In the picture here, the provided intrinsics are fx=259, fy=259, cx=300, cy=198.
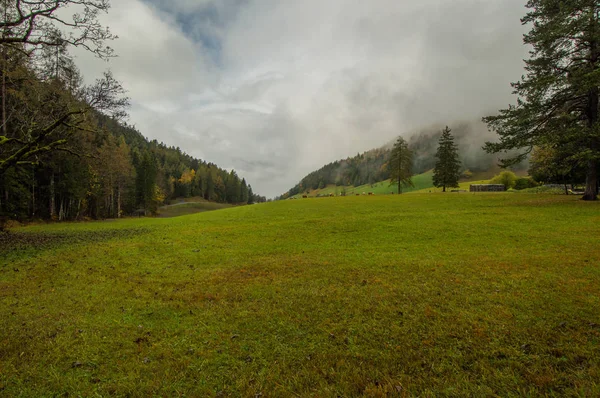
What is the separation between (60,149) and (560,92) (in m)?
39.2

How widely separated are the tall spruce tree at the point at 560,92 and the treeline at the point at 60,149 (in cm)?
3213

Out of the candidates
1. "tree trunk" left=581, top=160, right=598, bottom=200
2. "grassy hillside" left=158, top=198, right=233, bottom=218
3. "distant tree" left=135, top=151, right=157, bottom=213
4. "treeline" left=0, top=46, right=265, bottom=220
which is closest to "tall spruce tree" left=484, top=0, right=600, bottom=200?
"tree trunk" left=581, top=160, right=598, bottom=200

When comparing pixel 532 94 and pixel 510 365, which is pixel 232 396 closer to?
pixel 510 365

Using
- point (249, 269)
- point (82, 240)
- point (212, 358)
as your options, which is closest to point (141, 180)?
point (82, 240)

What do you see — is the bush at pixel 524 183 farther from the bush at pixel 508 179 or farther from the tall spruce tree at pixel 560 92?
the tall spruce tree at pixel 560 92

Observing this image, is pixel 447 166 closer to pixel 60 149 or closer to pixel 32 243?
pixel 60 149

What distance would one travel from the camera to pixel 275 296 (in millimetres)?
8023

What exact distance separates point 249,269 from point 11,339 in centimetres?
690

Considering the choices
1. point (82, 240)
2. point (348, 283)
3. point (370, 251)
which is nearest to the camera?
point (348, 283)

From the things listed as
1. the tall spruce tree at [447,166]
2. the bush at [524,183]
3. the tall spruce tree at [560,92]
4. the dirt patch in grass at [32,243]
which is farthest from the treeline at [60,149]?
the bush at [524,183]

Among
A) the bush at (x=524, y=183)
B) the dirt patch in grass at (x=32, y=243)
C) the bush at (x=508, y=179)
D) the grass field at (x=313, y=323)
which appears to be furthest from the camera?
the bush at (x=508, y=179)

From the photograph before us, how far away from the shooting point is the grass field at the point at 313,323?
14.1 ft

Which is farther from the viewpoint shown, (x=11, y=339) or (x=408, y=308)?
(x=408, y=308)

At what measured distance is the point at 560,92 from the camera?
23.2 m
